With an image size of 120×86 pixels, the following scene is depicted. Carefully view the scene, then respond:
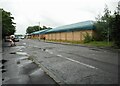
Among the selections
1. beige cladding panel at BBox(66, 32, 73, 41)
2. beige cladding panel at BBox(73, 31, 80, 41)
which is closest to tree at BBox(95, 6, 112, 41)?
beige cladding panel at BBox(73, 31, 80, 41)

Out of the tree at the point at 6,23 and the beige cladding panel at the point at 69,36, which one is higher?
the tree at the point at 6,23

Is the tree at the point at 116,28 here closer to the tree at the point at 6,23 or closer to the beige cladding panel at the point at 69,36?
the tree at the point at 6,23

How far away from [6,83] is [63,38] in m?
50.3

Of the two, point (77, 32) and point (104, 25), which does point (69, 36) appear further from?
point (104, 25)

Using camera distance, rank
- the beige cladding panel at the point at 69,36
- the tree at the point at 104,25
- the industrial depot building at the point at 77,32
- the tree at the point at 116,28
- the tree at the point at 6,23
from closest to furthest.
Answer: the tree at the point at 116,28 → the tree at the point at 104,25 → the industrial depot building at the point at 77,32 → the tree at the point at 6,23 → the beige cladding panel at the point at 69,36

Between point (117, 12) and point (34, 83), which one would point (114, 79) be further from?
point (117, 12)

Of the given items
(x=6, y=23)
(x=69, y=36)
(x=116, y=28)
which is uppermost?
(x=6, y=23)

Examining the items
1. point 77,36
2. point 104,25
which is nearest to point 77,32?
point 77,36

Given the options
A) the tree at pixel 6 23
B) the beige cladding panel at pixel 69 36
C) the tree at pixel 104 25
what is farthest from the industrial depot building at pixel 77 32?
the tree at pixel 6 23

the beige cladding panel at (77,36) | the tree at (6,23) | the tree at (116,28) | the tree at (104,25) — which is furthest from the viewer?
the beige cladding panel at (77,36)

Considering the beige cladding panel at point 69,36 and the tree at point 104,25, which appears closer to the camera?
the tree at point 104,25

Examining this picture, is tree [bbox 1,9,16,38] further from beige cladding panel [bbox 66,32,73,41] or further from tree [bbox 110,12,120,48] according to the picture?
tree [bbox 110,12,120,48]

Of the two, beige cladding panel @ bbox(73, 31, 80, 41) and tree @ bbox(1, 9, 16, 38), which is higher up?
tree @ bbox(1, 9, 16, 38)

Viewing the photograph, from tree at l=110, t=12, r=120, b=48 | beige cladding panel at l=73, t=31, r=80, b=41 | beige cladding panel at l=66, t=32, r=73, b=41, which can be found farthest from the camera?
beige cladding panel at l=66, t=32, r=73, b=41
